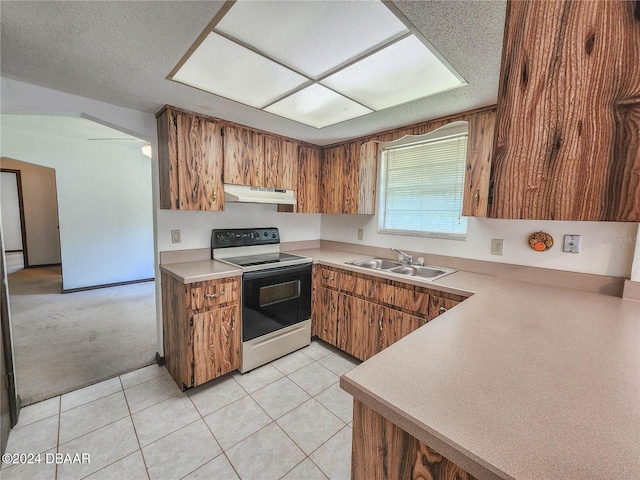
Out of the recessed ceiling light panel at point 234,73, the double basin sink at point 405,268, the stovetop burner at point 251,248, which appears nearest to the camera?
the recessed ceiling light panel at point 234,73

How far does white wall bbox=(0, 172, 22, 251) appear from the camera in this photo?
6244mm

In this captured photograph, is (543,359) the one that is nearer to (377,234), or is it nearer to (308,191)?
(377,234)

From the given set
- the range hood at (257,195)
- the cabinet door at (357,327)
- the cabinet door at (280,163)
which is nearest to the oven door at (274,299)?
the cabinet door at (357,327)

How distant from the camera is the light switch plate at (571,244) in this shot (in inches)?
67.9

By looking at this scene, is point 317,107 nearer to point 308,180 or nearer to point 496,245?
point 308,180

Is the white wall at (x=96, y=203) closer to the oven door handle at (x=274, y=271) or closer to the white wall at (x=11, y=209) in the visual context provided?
the white wall at (x=11, y=209)

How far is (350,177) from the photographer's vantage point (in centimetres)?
286

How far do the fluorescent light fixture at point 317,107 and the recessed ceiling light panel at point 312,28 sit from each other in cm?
37

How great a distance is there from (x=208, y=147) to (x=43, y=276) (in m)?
5.47

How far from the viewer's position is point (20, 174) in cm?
563

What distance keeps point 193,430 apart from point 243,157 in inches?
82.8

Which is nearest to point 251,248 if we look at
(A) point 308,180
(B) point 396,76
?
(A) point 308,180

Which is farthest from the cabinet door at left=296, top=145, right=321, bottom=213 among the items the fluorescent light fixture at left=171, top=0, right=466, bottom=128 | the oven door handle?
the fluorescent light fixture at left=171, top=0, right=466, bottom=128

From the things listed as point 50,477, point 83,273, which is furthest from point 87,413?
point 83,273
